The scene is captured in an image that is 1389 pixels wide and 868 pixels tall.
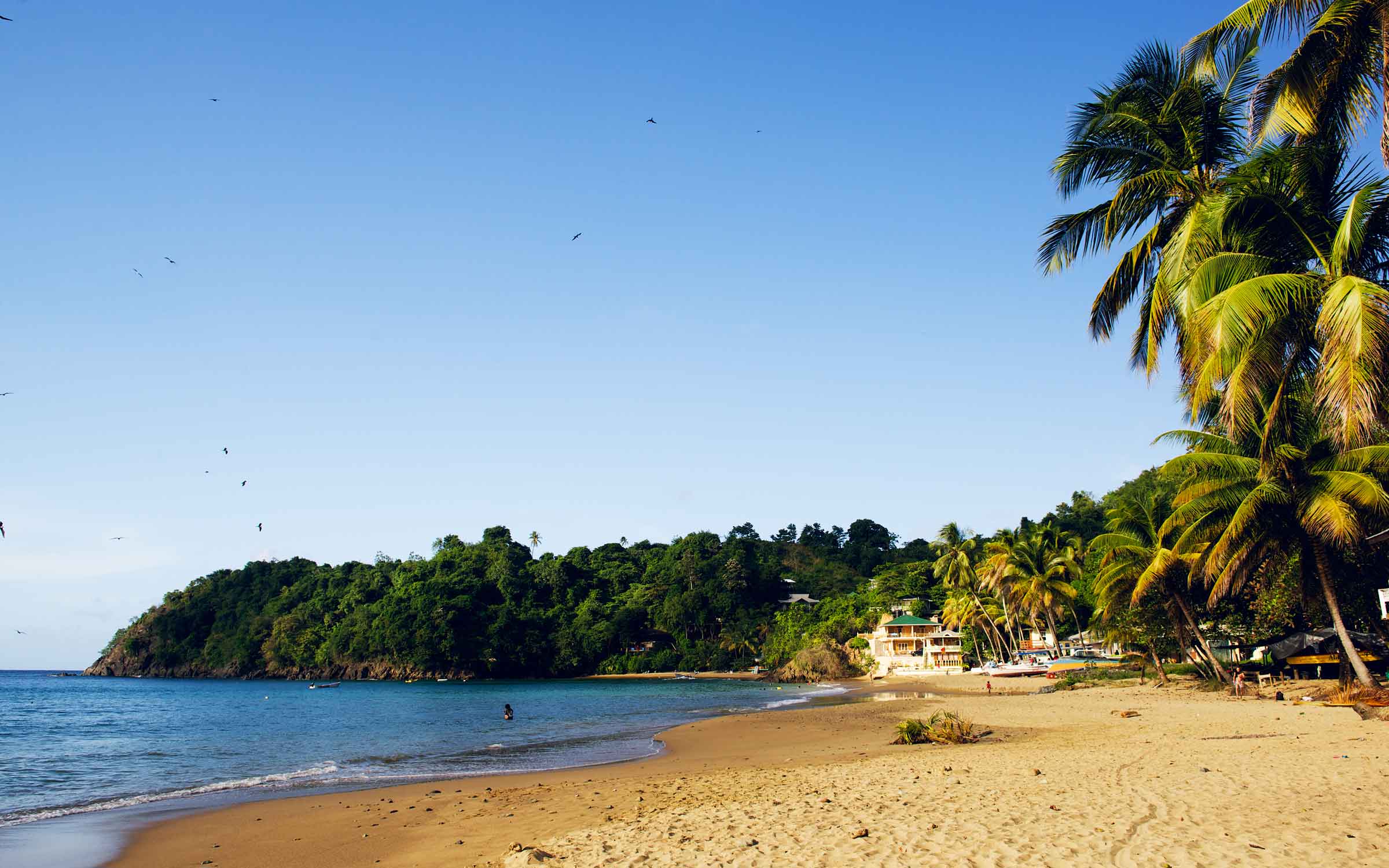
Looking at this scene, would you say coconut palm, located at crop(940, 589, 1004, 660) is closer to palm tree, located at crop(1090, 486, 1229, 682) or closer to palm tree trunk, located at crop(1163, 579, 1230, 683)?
palm tree, located at crop(1090, 486, 1229, 682)

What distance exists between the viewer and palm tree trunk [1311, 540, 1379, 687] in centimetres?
1866

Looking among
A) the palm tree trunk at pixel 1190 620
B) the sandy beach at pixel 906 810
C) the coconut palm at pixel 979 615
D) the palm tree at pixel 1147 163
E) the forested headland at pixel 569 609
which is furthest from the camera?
the forested headland at pixel 569 609

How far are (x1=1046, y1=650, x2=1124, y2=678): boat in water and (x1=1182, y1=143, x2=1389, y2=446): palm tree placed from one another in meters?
32.8

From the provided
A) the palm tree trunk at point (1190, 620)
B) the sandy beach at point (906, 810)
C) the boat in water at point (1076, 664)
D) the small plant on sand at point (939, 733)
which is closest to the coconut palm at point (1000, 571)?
the boat in water at point (1076, 664)

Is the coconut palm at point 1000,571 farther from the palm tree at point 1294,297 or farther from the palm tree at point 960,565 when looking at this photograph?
the palm tree at point 1294,297

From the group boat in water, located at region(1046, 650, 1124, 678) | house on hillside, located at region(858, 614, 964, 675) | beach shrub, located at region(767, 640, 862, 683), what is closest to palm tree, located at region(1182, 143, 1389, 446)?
boat in water, located at region(1046, 650, 1124, 678)

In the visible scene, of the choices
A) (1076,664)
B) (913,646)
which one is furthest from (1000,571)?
(913,646)

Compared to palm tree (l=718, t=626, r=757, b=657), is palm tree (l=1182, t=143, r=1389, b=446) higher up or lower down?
higher up

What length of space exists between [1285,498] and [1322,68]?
1253 centimetres

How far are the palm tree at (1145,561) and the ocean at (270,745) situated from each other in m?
16.1

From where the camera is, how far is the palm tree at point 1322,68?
971 cm

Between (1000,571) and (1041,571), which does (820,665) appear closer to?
(1000,571)

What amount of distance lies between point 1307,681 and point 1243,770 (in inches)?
648

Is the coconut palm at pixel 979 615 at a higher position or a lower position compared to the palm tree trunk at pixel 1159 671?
higher
